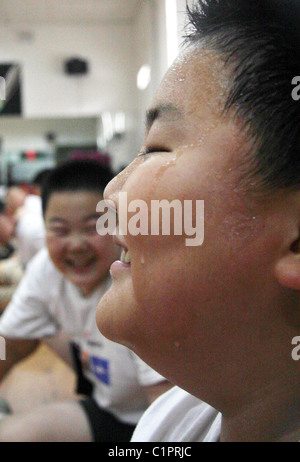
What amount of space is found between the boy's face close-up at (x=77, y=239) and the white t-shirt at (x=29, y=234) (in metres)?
1.32

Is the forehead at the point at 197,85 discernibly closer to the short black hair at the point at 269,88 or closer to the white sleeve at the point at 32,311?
the short black hair at the point at 269,88

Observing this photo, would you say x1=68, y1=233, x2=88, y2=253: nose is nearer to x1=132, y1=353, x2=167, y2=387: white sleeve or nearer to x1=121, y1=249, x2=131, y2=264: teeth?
x1=132, y1=353, x2=167, y2=387: white sleeve

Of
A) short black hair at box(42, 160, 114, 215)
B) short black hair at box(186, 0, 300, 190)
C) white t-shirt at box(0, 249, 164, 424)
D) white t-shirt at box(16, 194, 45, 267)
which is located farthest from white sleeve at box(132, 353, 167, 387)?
white t-shirt at box(16, 194, 45, 267)

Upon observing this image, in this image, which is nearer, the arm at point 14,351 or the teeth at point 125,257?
the teeth at point 125,257

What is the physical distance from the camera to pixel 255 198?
267mm

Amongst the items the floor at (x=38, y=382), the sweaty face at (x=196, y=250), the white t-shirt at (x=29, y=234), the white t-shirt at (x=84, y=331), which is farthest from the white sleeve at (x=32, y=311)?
the white t-shirt at (x=29, y=234)

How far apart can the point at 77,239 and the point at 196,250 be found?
42cm

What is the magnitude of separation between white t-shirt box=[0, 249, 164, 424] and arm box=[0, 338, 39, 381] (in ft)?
0.09

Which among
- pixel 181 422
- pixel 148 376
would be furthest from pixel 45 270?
pixel 181 422

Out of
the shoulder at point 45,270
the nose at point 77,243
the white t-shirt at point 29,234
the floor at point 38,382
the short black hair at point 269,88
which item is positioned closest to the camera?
the short black hair at point 269,88

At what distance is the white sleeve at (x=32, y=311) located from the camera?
0.97 metres

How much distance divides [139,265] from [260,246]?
82 millimetres

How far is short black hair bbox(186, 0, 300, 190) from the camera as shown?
26 centimetres

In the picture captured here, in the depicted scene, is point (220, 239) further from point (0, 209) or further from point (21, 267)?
point (0, 209)
